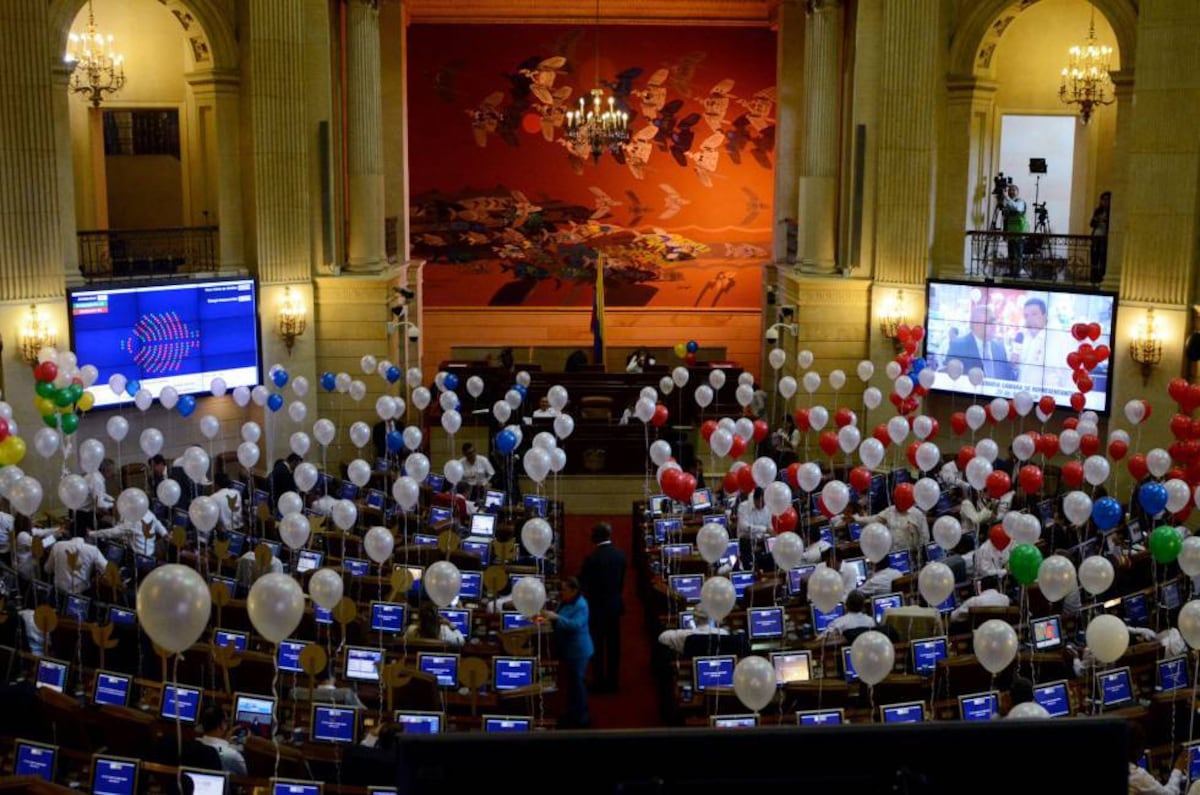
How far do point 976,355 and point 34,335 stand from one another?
13.1m

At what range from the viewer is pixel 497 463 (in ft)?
65.1

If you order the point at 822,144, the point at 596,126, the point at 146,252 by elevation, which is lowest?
the point at 146,252

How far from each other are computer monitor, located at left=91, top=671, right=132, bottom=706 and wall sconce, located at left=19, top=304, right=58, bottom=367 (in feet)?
27.9

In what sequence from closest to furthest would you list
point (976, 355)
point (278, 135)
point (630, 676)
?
1. point (630, 676)
2. point (976, 355)
3. point (278, 135)

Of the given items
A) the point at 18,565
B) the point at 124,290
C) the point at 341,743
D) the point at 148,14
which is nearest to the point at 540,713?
the point at 341,743

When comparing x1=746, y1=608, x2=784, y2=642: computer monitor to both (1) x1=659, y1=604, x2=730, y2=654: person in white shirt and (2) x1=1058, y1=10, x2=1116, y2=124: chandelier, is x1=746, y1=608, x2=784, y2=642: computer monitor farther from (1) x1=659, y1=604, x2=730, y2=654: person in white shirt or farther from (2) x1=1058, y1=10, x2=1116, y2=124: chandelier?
(2) x1=1058, y1=10, x2=1116, y2=124: chandelier

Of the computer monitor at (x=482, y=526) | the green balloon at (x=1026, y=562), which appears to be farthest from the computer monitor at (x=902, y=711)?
the computer monitor at (x=482, y=526)

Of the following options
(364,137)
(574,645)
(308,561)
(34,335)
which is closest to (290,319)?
(364,137)

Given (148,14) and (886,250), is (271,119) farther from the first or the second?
(886,250)

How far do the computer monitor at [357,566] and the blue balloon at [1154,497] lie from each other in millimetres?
7954

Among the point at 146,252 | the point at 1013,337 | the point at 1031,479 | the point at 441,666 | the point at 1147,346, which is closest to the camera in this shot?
the point at 441,666

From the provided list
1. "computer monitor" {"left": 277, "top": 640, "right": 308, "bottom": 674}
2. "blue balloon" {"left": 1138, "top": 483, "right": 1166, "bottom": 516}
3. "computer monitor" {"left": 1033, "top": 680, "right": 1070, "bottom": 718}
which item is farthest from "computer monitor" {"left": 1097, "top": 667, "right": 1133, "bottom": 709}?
"computer monitor" {"left": 277, "top": 640, "right": 308, "bottom": 674}

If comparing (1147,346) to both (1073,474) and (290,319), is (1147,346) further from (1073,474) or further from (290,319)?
(290,319)

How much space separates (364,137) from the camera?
23.6 m
